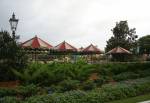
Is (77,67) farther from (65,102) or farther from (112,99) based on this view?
(65,102)

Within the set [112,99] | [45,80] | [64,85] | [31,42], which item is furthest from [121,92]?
[31,42]

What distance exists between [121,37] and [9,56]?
157ft

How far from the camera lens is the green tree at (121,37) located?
61.9 meters

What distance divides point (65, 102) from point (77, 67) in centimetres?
707

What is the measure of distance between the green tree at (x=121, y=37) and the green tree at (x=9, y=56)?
45200 millimetres

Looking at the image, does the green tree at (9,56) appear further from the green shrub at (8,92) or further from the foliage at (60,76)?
the green shrub at (8,92)

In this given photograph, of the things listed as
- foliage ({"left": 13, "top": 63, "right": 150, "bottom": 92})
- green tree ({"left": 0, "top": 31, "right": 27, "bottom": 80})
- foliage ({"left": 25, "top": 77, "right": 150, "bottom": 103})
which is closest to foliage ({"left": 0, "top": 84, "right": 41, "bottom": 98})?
foliage ({"left": 25, "top": 77, "right": 150, "bottom": 103})

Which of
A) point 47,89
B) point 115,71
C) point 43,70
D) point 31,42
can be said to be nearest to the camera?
point 47,89

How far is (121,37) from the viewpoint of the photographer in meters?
63.0

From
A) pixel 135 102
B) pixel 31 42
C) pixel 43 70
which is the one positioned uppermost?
pixel 31 42

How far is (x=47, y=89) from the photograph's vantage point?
13305 mm

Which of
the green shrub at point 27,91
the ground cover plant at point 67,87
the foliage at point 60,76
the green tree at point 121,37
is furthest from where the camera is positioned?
the green tree at point 121,37

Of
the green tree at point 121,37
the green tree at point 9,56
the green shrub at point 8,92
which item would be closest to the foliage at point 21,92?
the green shrub at point 8,92

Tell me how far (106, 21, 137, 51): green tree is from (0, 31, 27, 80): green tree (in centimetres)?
4520
